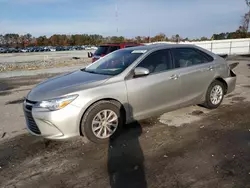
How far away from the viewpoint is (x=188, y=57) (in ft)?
17.0

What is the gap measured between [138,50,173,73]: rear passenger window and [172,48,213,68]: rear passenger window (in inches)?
7.5

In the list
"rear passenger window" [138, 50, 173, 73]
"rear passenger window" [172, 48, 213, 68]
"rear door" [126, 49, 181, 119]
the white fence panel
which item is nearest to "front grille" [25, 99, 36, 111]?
"rear door" [126, 49, 181, 119]

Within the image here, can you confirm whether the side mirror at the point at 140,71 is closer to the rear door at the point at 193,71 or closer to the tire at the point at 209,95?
the rear door at the point at 193,71

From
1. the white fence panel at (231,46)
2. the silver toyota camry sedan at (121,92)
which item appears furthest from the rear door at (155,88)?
the white fence panel at (231,46)

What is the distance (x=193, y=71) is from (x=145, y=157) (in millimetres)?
2332

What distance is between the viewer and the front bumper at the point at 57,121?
371 cm

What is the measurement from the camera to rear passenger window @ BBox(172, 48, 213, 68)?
4.98 m

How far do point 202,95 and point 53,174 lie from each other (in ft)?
11.6

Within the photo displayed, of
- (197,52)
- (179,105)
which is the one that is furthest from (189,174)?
(197,52)

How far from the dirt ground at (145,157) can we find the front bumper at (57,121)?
1.07 feet

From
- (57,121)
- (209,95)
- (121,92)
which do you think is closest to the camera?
(57,121)

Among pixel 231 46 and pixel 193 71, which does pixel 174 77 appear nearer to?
pixel 193 71

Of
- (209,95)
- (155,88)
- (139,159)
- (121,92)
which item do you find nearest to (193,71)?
(209,95)

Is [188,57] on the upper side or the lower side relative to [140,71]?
upper
